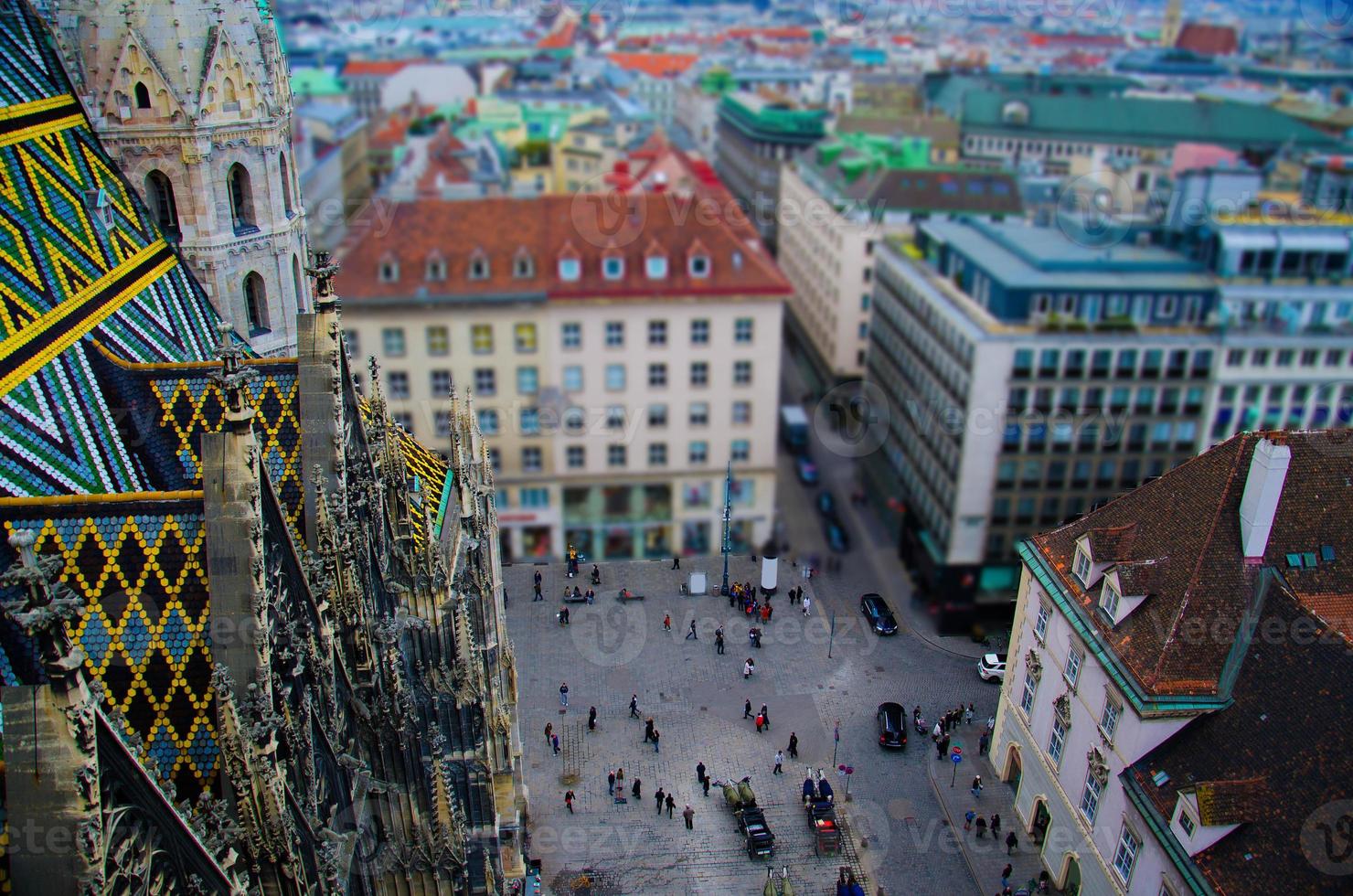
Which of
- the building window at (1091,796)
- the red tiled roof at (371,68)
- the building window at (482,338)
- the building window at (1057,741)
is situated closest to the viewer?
the building window at (1091,796)

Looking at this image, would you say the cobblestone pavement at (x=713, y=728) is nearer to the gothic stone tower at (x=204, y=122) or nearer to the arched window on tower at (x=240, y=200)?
the gothic stone tower at (x=204, y=122)

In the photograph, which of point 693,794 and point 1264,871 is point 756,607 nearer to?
point 693,794

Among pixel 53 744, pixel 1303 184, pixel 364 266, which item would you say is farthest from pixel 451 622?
pixel 1303 184

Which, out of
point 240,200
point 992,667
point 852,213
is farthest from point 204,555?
point 852,213

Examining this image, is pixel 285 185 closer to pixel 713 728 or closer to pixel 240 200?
pixel 240 200

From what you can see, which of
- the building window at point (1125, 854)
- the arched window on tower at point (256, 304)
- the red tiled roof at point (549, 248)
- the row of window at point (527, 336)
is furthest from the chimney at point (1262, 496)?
the row of window at point (527, 336)

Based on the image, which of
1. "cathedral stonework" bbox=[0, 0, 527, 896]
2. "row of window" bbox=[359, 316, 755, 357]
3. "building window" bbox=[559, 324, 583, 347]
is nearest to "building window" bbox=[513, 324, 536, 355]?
"row of window" bbox=[359, 316, 755, 357]
